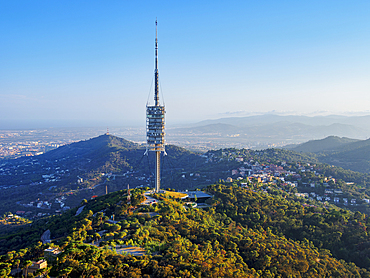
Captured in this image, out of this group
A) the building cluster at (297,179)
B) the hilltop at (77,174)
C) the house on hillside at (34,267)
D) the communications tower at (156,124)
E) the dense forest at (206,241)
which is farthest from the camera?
the hilltop at (77,174)

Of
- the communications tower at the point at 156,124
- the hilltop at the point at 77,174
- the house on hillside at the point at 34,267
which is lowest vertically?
the hilltop at the point at 77,174

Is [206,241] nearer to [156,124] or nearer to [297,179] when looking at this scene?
[156,124]

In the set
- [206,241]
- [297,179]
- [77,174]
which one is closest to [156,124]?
[206,241]

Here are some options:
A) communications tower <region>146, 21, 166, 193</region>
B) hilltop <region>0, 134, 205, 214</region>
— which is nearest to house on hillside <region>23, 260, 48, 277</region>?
communications tower <region>146, 21, 166, 193</region>

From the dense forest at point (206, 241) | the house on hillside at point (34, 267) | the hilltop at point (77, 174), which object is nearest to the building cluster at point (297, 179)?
the hilltop at point (77, 174)

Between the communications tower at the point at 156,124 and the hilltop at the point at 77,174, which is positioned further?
the hilltop at the point at 77,174

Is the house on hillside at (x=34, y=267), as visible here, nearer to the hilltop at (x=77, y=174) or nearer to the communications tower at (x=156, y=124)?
the communications tower at (x=156, y=124)

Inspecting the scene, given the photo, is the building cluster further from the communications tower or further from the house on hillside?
the house on hillside

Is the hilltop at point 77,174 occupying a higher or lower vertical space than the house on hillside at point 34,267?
lower

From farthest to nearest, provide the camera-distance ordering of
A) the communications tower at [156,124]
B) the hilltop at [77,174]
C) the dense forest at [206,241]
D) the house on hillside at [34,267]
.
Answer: the hilltop at [77,174] → the communications tower at [156,124] → the dense forest at [206,241] → the house on hillside at [34,267]

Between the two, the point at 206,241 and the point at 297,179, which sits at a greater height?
the point at 206,241

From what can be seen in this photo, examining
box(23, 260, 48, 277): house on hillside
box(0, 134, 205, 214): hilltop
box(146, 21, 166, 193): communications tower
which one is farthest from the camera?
box(0, 134, 205, 214): hilltop
